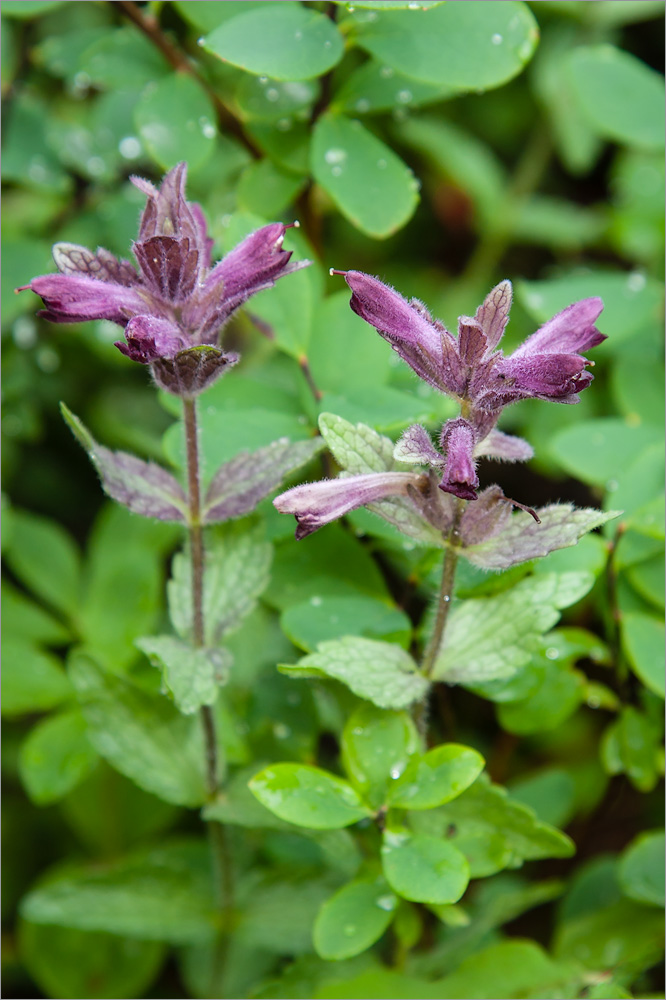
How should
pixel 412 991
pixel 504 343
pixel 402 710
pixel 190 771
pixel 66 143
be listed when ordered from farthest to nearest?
1. pixel 504 343
2. pixel 66 143
3. pixel 190 771
4. pixel 412 991
5. pixel 402 710

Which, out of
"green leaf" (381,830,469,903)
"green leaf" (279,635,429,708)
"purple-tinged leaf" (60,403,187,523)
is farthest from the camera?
"purple-tinged leaf" (60,403,187,523)

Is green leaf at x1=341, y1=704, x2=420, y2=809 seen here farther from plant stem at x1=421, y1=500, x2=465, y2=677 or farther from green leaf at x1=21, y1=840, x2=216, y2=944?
green leaf at x1=21, y1=840, x2=216, y2=944

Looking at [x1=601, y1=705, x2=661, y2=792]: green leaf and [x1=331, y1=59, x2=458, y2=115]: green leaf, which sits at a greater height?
[x1=331, y1=59, x2=458, y2=115]: green leaf

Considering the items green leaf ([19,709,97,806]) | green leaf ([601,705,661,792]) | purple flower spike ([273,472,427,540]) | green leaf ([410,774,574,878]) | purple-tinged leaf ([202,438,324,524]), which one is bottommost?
green leaf ([19,709,97,806])

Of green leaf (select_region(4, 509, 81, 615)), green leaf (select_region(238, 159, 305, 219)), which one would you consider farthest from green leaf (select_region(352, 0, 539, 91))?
green leaf (select_region(4, 509, 81, 615))

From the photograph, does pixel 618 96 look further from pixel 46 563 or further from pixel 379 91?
pixel 46 563

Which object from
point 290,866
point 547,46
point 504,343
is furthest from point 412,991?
point 547,46

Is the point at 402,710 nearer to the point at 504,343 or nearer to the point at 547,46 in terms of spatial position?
the point at 504,343

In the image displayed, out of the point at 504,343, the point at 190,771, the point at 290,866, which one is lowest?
the point at 290,866
